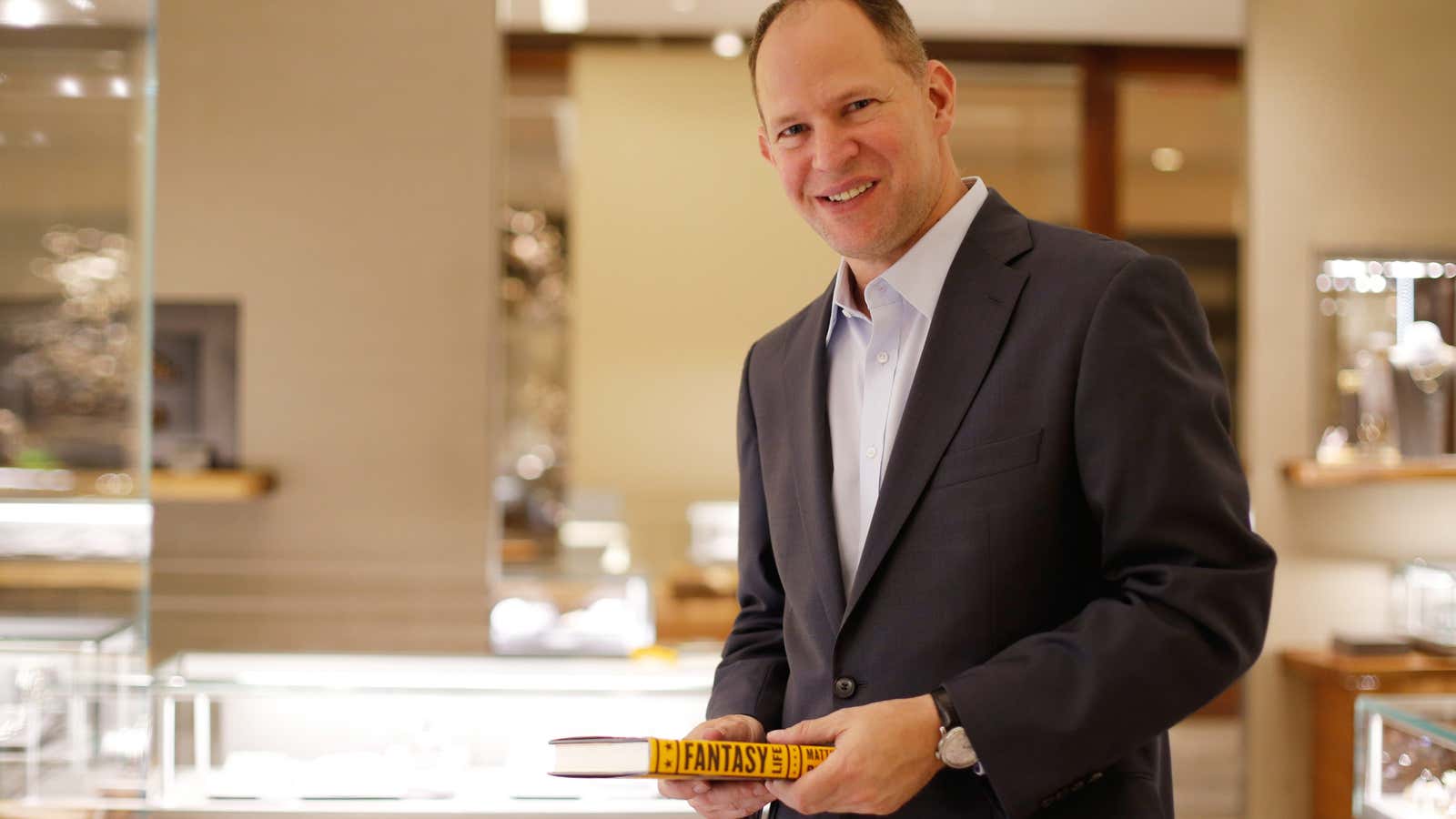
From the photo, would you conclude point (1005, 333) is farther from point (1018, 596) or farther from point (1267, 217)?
point (1267, 217)

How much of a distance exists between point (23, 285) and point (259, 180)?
1.85 meters

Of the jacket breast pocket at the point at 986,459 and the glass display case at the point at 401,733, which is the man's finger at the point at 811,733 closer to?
the jacket breast pocket at the point at 986,459

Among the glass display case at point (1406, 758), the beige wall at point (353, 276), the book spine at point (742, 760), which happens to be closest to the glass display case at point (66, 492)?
the book spine at point (742, 760)

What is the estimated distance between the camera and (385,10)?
412 cm

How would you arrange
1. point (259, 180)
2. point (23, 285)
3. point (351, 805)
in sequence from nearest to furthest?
point (23, 285), point (351, 805), point (259, 180)

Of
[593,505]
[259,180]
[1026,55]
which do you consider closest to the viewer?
[259,180]

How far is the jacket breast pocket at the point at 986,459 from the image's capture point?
1070 millimetres

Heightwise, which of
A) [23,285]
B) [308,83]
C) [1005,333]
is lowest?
[1005,333]

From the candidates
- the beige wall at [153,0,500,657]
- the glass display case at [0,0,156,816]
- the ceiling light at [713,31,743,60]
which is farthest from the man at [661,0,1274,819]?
the ceiling light at [713,31,743,60]

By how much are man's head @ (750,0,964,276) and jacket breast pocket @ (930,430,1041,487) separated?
235 millimetres

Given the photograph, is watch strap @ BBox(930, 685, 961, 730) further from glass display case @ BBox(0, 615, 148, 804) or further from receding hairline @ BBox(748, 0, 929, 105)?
glass display case @ BBox(0, 615, 148, 804)

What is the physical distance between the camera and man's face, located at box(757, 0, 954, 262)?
1.15m

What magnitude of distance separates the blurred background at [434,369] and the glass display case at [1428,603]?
13mm

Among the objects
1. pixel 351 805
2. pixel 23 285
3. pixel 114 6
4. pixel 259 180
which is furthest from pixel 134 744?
pixel 259 180
